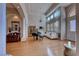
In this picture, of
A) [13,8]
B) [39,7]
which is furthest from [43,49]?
[13,8]

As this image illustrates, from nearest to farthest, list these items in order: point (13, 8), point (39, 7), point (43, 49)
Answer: point (39, 7) → point (43, 49) → point (13, 8)

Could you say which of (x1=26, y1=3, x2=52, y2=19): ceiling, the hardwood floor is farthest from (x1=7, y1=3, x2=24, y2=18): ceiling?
the hardwood floor

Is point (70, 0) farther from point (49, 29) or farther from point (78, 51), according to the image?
point (49, 29)

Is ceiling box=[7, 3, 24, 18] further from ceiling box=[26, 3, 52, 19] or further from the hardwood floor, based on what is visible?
the hardwood floor

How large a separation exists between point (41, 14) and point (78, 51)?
8.08 ft

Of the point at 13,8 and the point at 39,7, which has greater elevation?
the point at 13,8

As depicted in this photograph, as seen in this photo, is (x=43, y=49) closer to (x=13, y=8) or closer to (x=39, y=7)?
(x=39, y=7)

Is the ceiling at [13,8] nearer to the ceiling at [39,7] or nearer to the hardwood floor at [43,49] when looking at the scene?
the ceiling at [39,7]

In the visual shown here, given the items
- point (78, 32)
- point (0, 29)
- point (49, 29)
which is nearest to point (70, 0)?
point (78, 32)

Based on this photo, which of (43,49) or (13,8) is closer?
(43,49)

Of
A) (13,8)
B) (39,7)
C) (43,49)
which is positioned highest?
(13,8)

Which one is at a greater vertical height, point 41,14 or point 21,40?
point 41,14

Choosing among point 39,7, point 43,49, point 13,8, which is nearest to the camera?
point 39,7

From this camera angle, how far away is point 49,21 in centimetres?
381
